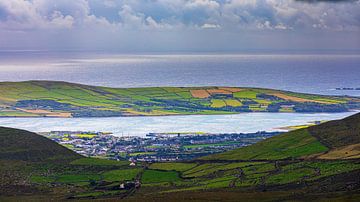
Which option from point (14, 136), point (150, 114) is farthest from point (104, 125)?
point (14, 136)

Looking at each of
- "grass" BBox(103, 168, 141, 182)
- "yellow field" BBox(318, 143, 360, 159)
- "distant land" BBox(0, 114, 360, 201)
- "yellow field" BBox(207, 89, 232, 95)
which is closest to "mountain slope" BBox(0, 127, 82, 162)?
"distant land" BBox(0, 114, 360, 201)

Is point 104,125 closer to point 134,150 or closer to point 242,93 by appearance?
point 134,150

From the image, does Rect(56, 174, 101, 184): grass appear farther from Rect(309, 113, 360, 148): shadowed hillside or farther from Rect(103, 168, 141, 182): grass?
Rect(309, 113, 360, 148): shadowed hillside

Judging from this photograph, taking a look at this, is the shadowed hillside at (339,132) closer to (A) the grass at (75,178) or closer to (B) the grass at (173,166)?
(B) the grass at (173,166)

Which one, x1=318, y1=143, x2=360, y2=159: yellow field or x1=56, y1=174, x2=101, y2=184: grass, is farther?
x1=318, y1=143, x2=360, y2=159: yellow field

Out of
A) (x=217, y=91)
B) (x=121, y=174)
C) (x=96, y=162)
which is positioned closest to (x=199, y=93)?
(x=217, y=91)

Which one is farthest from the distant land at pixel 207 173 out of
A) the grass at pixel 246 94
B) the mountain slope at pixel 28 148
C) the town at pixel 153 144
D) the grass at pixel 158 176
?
the grass at pixel 246 94
